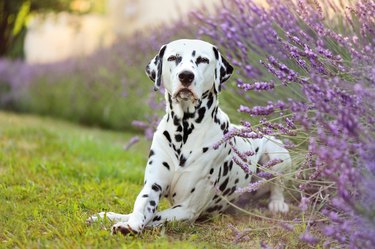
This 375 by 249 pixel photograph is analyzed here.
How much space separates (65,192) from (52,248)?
3.99ft

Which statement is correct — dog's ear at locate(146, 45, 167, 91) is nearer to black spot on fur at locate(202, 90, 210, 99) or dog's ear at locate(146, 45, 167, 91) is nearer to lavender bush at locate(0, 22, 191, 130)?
black spot on fur at locate(202, 90, 210, 99)

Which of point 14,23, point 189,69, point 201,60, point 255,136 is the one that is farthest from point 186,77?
point 14,23

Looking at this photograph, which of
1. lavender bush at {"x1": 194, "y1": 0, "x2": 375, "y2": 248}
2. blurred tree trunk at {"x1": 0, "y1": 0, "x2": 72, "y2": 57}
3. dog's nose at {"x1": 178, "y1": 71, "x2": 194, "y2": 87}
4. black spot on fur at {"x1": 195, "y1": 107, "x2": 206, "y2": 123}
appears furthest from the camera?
blurred tree trunk at {"x1": 0, "y1": 0, "x2": 72, "y2": 57}

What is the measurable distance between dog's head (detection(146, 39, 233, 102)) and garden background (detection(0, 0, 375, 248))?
216mm

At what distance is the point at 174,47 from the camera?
2961mm

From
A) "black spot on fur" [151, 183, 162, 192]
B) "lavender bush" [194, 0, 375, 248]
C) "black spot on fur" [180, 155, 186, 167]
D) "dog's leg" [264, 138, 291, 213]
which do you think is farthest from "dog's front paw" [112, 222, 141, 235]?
"dog's leg" [264, 138, 291, 213]

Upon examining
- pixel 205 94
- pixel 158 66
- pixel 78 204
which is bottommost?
pixel 78 204

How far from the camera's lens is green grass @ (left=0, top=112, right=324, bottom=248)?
8.71 ft

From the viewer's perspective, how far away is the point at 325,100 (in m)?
2.47

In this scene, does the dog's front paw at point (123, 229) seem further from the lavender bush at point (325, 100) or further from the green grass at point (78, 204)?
the lavender bush at point (325, 100)

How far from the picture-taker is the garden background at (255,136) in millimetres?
2283

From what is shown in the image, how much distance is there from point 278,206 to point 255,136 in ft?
3.99

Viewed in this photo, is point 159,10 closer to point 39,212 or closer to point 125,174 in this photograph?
point 125,174

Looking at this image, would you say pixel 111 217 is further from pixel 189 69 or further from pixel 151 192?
pixel 189 69
